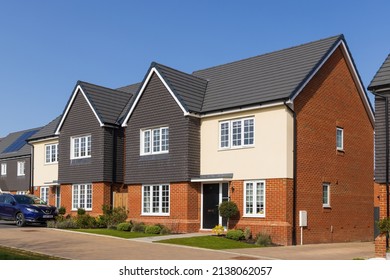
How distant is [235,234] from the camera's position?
77.4 feet

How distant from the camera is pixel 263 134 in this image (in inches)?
968

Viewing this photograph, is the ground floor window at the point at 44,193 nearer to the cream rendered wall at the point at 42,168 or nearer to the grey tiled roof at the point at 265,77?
the cream rendered wall at the point at 42,168

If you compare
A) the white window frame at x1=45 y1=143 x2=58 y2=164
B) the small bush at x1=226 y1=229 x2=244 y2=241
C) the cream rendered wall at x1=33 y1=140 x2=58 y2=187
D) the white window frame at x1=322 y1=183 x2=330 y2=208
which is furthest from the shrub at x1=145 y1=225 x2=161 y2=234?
the white window frame at x1=45 y1=143 x2=58 y2=164

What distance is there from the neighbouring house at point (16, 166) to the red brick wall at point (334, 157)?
2455 cm

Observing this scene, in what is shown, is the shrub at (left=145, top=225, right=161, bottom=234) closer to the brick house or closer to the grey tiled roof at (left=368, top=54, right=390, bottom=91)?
the brick house

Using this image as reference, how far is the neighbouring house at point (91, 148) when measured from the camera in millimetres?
31703

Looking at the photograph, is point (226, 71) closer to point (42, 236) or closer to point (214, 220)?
point (214, 220)

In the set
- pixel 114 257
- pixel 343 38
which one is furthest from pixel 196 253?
pixel 343 38

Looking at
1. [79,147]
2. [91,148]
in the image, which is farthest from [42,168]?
[91,148]

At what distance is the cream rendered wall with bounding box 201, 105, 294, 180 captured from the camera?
2383 centimetres

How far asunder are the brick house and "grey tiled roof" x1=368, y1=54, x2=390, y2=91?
12.8 ft

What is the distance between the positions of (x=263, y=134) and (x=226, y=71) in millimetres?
6965

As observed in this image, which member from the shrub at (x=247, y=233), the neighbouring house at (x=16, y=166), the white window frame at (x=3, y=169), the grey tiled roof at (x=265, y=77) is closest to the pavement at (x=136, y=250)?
the shrub at (x=247, y=233)

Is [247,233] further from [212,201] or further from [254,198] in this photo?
[212,201]
